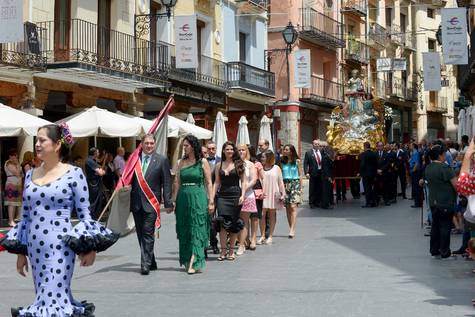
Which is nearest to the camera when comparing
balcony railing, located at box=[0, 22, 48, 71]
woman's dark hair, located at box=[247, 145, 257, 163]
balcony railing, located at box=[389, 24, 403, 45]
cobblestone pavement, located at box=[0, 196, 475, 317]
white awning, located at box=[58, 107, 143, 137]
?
cobblestone pavement, located at box=[0, 196, 475, 317]

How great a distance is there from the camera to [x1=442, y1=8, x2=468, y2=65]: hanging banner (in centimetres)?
2081

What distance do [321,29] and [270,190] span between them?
28.9m

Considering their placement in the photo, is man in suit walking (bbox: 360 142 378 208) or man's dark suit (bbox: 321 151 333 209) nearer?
man's dark suit (bbox: 321 151 333 209)

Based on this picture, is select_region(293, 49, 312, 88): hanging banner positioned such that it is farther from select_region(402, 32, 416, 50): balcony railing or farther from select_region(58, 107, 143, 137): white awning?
select_region(402, 32, 416, 50): balcony railing

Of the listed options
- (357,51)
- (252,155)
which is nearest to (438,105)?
(357,51)

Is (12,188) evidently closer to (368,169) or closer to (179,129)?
(179,129)

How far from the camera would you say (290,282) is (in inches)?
381

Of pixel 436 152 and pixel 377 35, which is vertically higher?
pixel 377 35

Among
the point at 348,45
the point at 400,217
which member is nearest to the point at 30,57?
the point at 400,217

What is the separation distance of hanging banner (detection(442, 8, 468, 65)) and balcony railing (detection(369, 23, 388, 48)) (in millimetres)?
27296

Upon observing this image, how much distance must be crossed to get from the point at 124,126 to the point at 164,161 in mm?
8354

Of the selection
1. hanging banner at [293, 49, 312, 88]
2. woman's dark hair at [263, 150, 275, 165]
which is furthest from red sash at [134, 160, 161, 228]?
hanging banner at [293, 49, 312, 88]

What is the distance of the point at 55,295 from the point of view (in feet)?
17.6

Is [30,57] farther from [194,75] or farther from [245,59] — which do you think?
[245,59]
